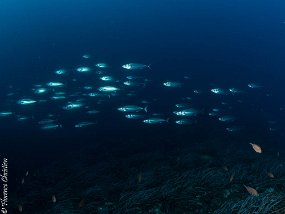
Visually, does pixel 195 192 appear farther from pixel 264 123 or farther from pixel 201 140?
pixel 264 123

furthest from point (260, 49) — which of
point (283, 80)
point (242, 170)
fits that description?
point (242, 170)

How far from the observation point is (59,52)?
43.8 m

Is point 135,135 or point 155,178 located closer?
point 155,178

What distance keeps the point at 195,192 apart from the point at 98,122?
13.8 meters

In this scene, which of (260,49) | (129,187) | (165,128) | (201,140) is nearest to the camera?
(129,187)

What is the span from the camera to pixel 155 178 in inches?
406

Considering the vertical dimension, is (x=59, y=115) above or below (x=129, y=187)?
above

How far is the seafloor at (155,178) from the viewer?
305 inches

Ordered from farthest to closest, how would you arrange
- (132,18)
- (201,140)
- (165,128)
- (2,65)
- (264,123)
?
(132,18) → (2,65) → (264,123) → (165,128) → (201,140)

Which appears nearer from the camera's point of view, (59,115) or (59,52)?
(59,115)

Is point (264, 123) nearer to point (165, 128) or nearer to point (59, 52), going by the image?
point (165, 128)

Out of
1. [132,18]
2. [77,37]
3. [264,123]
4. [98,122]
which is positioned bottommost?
[264,123]

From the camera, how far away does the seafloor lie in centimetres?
774

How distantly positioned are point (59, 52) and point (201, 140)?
29883mm
